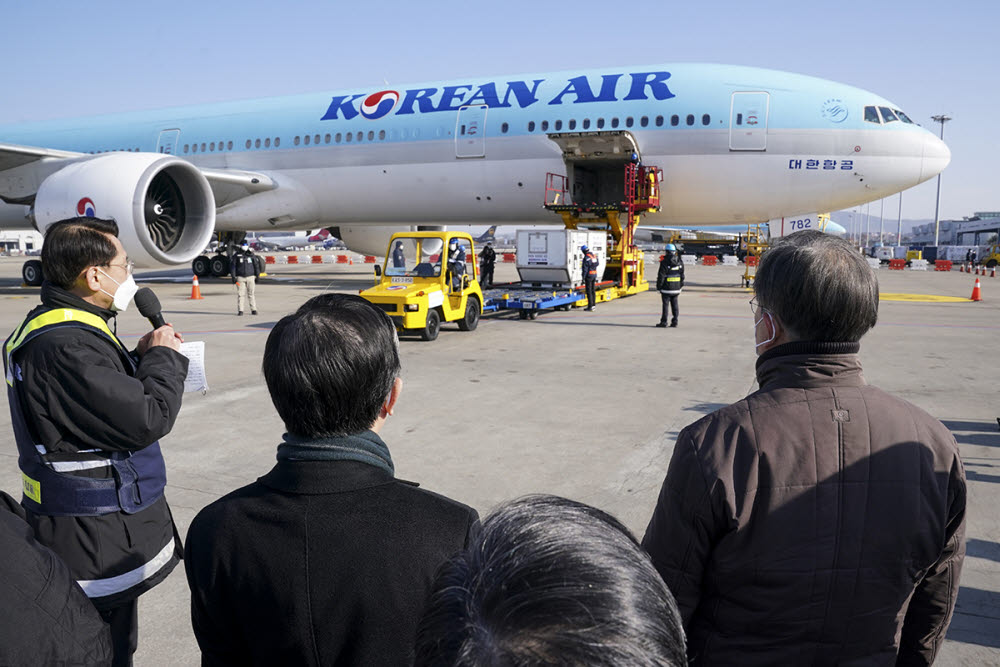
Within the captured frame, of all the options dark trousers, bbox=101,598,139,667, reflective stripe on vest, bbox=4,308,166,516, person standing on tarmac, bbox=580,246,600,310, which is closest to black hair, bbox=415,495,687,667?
reflective stripe on vest, bbox=4,308,166,516

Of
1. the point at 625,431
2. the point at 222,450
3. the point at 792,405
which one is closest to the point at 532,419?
the point at 625,431

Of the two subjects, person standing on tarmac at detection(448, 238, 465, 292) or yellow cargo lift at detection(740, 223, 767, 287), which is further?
yellow cargo lift at detection(740, 223, 767, 287)

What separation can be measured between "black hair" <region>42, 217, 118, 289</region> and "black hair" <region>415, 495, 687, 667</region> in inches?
87.1

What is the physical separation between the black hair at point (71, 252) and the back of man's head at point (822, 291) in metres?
2.19

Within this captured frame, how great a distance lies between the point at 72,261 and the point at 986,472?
542 centimetres

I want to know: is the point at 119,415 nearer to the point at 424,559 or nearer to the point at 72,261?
the point at 72,261

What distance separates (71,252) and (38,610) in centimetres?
155

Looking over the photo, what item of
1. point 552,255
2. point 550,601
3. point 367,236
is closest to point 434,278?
point 552,255

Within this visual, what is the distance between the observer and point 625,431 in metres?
5.71

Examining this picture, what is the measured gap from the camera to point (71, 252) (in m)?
2.41

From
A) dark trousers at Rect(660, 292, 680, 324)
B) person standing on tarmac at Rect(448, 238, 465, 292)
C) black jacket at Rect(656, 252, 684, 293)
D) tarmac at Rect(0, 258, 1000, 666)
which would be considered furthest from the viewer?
dark trousers at Rect(660, 292, 680, 324)

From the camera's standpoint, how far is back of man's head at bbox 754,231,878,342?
1660 millimetres

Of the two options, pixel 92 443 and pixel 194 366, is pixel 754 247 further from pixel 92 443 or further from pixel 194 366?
pixel 92 443

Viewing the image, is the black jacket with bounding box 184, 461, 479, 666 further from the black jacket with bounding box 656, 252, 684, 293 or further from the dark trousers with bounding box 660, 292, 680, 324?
the dark trousers with bounding box 660, 292, 680, 324
